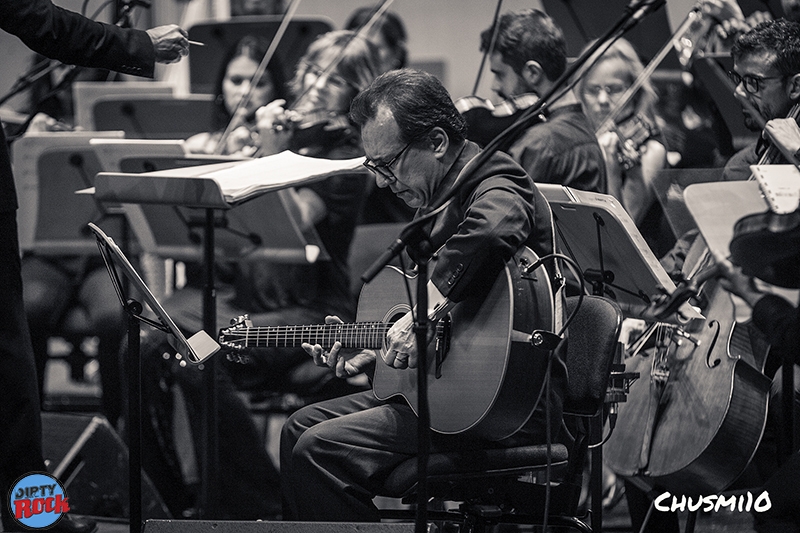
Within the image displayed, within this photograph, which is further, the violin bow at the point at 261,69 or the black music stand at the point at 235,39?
the black music stand at the point at 235,39

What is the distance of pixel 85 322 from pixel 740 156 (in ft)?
8.75

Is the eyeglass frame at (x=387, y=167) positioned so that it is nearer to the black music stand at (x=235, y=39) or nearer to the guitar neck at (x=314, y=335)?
the guitar neck at (x=314, y=335)

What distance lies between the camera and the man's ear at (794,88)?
2572 millimetres

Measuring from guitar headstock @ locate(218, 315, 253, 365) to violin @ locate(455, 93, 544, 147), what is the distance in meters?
1.09

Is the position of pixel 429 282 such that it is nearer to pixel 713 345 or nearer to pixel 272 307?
pixel 713 345

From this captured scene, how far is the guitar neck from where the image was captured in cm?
228

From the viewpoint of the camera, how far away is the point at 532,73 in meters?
3.28

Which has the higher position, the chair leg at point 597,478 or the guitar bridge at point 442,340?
the guitar bridge at point 442,340

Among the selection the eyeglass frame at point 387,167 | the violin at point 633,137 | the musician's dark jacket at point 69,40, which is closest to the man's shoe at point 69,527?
the musician's dark jacket at point 69,40

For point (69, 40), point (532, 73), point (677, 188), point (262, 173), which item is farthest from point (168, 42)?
point (677, 188)

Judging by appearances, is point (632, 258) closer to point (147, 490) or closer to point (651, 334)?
point (651, 334)

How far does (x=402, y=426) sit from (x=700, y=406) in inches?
31.4

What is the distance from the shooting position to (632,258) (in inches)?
93.0

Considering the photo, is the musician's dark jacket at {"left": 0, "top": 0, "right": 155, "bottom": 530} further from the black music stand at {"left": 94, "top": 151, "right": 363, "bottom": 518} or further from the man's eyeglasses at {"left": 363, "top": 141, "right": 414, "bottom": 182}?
the man's eyeglasses at {"left": 363, "top": 141, "right": 414, "bottom": 182}
